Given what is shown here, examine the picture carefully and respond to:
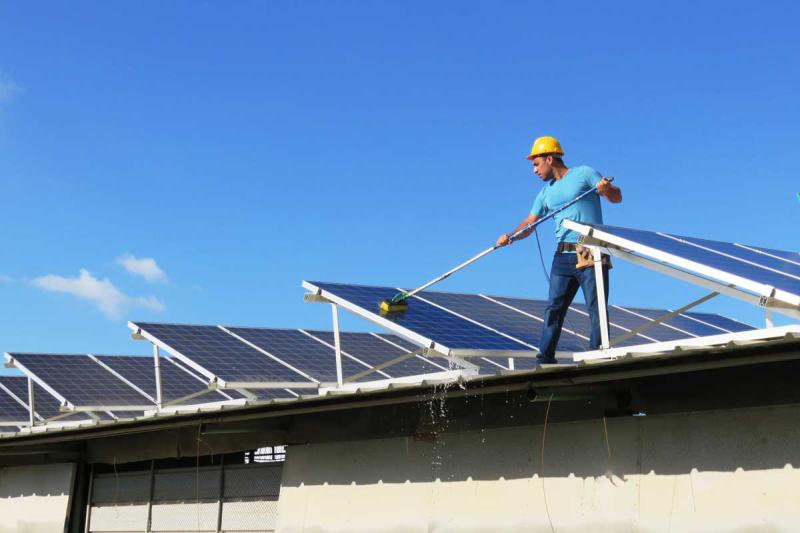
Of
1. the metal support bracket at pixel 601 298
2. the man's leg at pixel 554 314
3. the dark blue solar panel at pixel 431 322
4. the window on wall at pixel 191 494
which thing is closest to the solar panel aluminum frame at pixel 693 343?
the metal support bracket at pixel 601 298

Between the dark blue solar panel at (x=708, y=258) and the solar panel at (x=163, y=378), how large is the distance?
30.8 feet

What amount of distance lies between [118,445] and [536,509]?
9.40 metres

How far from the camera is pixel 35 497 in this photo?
19.4 metres

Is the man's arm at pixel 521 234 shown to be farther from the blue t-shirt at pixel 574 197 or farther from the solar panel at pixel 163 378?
the solar panel at pixel 163 378

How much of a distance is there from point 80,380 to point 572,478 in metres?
11.5

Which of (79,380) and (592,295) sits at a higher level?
(79,380)

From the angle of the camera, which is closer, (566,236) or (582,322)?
(566,236)

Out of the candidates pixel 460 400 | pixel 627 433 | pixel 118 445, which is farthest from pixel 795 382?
pixel 118 445

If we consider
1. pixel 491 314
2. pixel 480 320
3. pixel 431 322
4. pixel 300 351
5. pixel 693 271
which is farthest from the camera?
pixel 300 351

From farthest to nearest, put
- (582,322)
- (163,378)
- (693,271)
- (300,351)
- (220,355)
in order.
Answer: (163,378)
(300,351)
(220,355)
(582,322)
(693,271)

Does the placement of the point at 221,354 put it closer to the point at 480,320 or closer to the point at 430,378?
the point at 480,320

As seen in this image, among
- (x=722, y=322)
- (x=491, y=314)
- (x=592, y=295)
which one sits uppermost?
(x=722, y=322)

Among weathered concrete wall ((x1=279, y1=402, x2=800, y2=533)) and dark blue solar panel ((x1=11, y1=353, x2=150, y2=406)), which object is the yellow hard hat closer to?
weathered concrete wall ((x1=279, y1=402, x2=800, y2=533))

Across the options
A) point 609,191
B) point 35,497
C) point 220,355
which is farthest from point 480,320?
point 35,497
